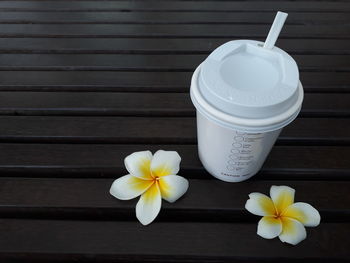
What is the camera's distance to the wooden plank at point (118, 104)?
2.24ft

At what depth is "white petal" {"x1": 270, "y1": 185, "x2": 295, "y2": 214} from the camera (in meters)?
0.52

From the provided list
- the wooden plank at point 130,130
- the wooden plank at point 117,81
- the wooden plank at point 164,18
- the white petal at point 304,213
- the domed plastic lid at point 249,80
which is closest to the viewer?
the domed plastic lid at point 249,80

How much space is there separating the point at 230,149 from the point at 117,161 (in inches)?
9.3

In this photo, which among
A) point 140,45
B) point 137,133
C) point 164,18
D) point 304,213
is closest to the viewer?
point 304,213

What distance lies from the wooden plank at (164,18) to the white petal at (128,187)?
0.60 m

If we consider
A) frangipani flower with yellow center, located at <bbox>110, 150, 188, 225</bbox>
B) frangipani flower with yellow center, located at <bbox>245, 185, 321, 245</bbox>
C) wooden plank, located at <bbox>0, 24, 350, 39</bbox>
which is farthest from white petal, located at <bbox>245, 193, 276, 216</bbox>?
wooden plank, located at <bbox>0, 24, 350, 39</bbox>

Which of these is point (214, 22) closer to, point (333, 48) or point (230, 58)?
point (333, 48)

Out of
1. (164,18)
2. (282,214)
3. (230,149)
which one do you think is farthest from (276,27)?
(164,18)

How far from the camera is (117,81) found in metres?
0.76

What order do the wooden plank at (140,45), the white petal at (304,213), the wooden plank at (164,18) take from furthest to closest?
the wooden plank at (164,18)
the wooden plank at (140,45)
the white petal at (304,213)

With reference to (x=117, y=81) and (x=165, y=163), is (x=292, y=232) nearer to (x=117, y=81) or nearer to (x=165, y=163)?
(x=165, y=163)

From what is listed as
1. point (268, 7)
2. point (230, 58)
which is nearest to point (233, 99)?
point (230, 58)

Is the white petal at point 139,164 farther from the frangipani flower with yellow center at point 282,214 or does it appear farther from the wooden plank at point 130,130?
the frangipani flower with yellow center at point 282,214

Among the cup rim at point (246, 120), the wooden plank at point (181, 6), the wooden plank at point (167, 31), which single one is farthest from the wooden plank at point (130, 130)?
the wooden plank at point (181, 6)
